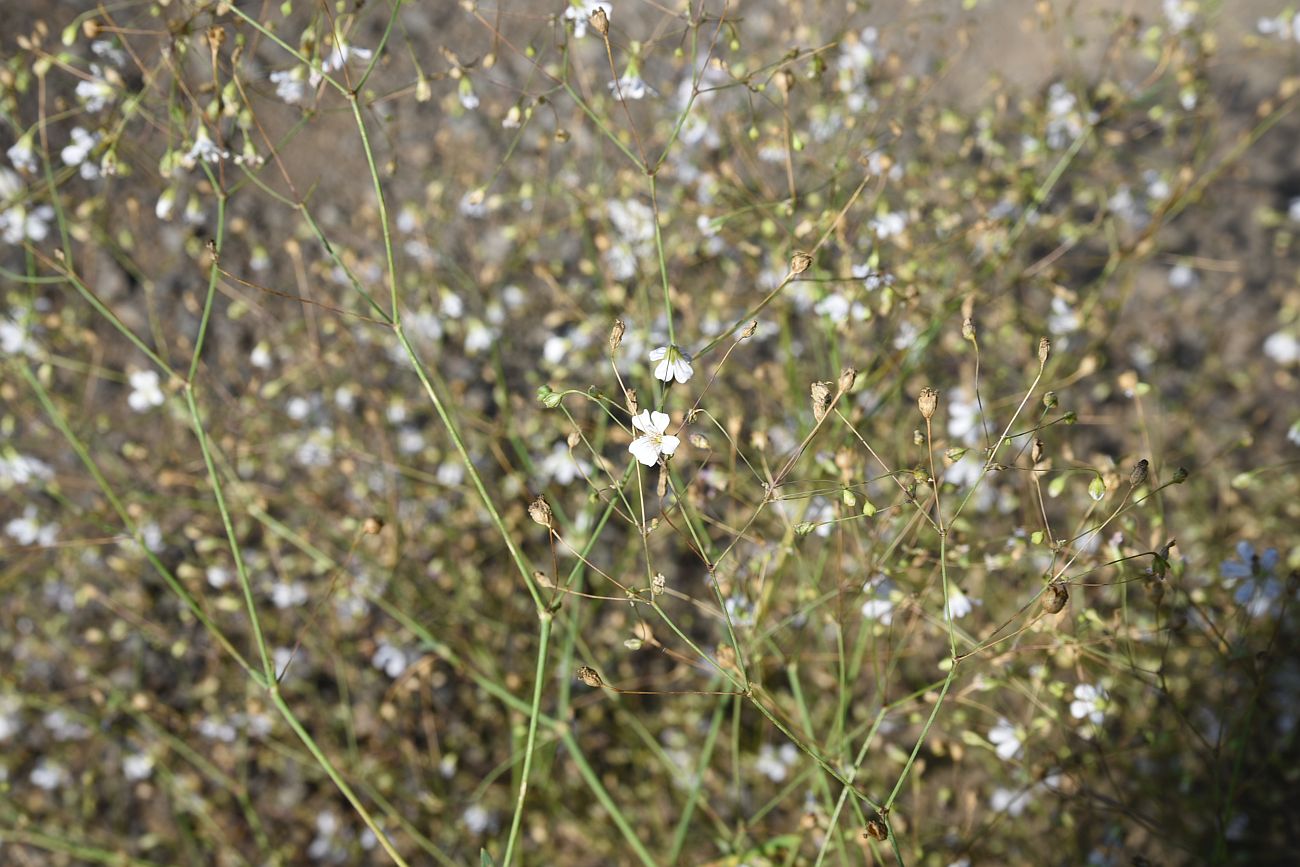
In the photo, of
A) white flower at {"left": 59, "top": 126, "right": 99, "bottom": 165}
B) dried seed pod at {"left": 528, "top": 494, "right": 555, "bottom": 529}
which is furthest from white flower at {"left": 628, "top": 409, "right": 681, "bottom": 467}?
white flower at {"left": 59, "top": 126, "right": 99, "bottom": 165}

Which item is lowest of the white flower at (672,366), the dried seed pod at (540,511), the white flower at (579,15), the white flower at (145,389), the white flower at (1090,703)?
the dried seed pod at (540,511)

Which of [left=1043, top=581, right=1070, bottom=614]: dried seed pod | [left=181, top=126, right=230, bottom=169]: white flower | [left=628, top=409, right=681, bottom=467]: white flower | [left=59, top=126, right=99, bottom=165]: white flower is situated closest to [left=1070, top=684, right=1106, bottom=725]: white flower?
[left=1043, top=581, right=1070, bottom=614]: dried seed pod

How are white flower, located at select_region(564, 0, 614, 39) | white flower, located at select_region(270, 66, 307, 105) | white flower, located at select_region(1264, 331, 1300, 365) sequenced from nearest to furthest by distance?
1. white flower, located at select_region(564, 0, 614, 39)
2. white flower, located at select_region(270, 66, 307, 105)
3. white flower, located at select_region(1264, 331, 1300, 365)

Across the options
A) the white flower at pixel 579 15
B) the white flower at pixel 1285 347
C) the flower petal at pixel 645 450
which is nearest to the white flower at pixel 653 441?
the flower petal at pixel 645 450

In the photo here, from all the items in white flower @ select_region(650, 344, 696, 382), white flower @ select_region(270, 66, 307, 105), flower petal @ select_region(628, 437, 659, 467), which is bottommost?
flower petal @ select_region(628, 437, 659, 467)

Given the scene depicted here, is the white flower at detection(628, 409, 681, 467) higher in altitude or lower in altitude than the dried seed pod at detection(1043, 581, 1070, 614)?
higher

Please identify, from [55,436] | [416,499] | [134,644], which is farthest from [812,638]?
[55,436]

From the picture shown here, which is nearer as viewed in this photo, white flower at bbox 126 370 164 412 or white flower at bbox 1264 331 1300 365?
white flower at bbox 126 370 164 412

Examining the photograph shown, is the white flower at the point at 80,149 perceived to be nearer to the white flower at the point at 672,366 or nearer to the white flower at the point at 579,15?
the white flower at the point at 579,15

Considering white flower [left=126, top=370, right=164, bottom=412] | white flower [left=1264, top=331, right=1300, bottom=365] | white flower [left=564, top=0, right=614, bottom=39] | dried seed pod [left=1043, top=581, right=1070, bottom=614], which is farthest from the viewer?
white flower [left=1264, top=331, right=1300, bottom=365]

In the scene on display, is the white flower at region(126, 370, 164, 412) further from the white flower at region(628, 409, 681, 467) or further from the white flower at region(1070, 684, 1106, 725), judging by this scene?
the white flower at region(1070, 684, 1106, 725)
